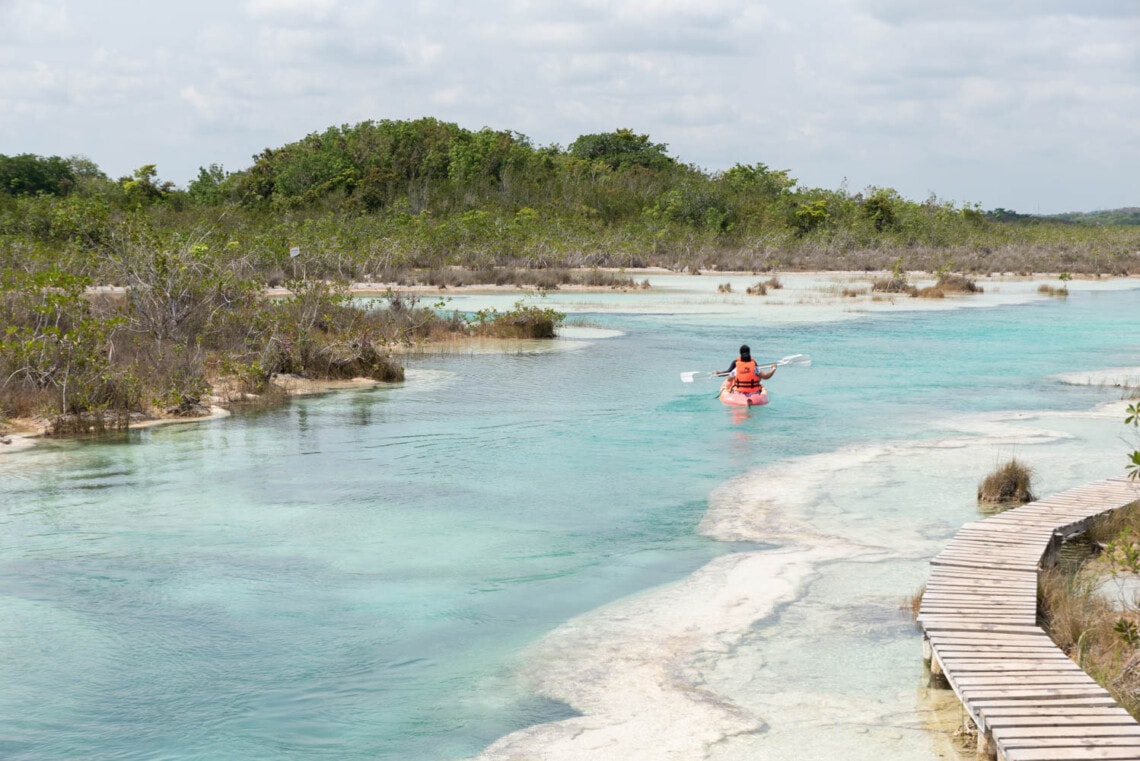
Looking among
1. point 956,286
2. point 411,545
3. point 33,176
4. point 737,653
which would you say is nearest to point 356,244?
point 956,286

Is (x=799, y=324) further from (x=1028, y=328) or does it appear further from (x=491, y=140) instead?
(x=491, y=140)

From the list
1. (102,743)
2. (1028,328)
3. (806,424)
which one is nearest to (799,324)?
(1028,328)

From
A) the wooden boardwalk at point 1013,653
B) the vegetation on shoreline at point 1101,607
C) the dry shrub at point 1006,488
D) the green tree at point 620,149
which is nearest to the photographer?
the wooden boardwalk at point 1013,653

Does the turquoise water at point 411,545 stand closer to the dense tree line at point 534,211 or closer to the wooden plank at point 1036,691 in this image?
the wooden plank at point 1036,691

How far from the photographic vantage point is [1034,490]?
13.0 meters

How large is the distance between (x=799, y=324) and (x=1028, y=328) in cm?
623

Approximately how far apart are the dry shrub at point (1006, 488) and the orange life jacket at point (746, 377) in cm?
696

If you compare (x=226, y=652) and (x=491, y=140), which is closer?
(x=226, y=652)

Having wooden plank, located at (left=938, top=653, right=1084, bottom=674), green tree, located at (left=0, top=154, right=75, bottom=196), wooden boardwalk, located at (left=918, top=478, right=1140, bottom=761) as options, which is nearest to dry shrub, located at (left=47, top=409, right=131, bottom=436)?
wooden boardwalk, located at (left=918, top=478, right=1140, bottom=761)

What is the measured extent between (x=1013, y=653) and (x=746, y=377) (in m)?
12.4

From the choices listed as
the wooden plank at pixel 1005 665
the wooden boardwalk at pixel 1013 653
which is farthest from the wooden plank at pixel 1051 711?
the wooden plank at pixel 1005 665

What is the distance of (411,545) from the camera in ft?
37.3

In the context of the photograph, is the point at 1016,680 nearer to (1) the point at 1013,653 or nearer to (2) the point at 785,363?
(1) the point at 1013,653

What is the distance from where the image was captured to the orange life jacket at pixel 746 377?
63.7 feet
